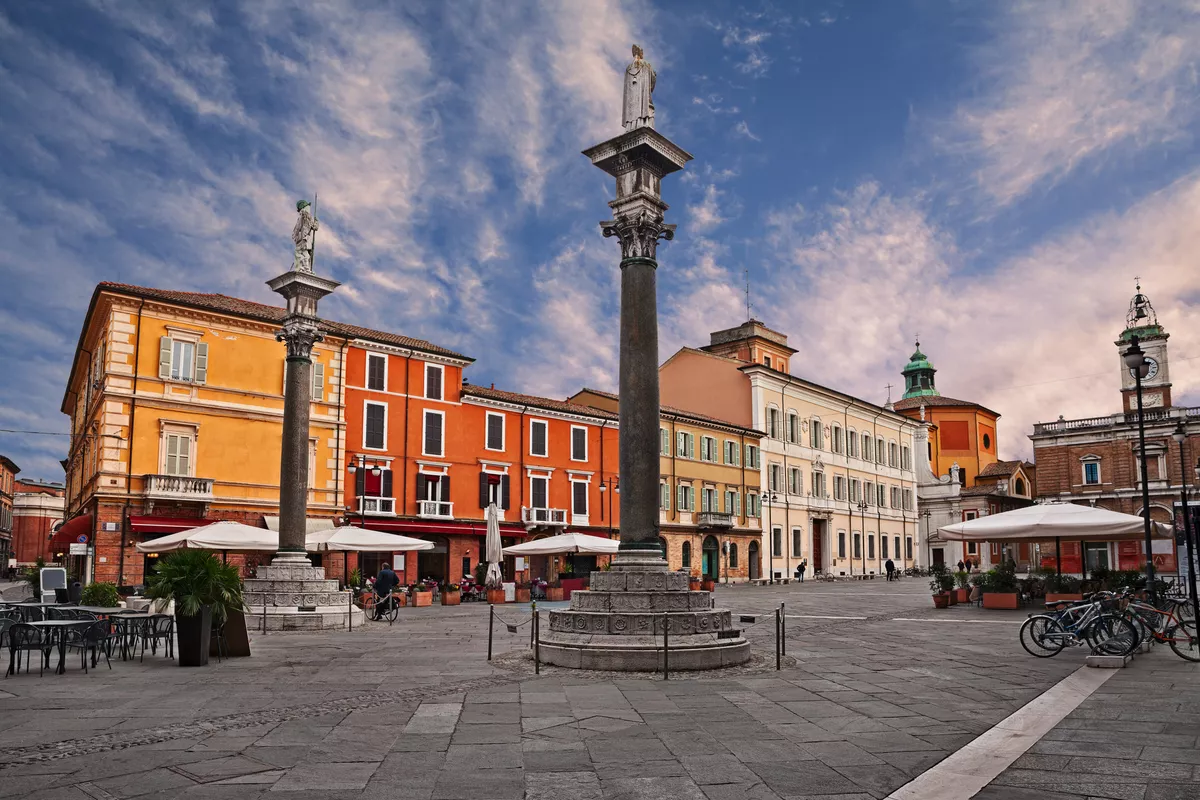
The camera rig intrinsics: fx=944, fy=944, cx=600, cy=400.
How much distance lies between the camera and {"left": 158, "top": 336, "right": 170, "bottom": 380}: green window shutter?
3259cm

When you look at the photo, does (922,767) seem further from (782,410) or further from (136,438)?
(782,410)

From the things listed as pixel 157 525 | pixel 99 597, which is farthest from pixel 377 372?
pixel 99 597

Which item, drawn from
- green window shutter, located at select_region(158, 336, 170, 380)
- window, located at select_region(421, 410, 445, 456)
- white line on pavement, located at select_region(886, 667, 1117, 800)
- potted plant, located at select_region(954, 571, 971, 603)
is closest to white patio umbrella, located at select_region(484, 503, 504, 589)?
window, located at select_region(421, 410, 445, 456)

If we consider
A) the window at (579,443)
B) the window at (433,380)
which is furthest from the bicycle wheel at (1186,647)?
the window at (579,443)

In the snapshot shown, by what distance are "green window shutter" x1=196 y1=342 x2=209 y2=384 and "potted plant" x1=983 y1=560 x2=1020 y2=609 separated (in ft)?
87.0

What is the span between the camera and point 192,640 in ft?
41.8

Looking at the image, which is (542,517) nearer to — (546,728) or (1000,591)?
(1000,591)

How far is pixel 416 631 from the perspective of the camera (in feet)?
62.1

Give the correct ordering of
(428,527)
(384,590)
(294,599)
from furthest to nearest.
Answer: (428,527)
(384,590)
(294,599)

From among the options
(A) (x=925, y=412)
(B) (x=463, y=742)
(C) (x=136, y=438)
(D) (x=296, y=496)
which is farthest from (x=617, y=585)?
(A) (x=925, y=412)

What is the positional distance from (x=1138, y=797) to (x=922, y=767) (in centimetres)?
139

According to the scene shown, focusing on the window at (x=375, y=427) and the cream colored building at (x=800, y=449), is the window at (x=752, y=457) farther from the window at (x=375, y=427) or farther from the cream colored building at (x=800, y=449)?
the window at (x=375, y=427)

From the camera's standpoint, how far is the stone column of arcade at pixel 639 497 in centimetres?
1206

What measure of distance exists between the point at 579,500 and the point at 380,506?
36.0 ft
